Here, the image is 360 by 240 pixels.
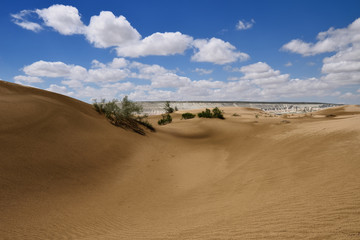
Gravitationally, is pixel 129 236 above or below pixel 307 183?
below

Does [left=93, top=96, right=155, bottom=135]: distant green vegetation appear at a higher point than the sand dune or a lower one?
higher

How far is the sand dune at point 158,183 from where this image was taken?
376 centimetres

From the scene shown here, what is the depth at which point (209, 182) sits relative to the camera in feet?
23.8

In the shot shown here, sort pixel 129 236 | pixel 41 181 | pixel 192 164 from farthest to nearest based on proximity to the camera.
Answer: pixel 192 164, pixel 41 181, pixel 129 236

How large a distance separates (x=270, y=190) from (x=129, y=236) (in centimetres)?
346

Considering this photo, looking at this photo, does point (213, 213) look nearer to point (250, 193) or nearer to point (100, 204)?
point (250, 193)

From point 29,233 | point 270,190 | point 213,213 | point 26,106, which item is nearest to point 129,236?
point 213,213

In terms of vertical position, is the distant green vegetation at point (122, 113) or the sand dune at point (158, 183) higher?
the distant green vegetation at point (122, 113)

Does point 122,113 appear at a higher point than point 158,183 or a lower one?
higher

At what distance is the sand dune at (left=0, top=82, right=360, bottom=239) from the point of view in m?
3.76

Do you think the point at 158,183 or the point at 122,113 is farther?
the point at 122,113

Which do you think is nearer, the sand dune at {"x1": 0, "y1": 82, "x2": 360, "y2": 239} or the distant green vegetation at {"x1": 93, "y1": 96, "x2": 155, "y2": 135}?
the sand dune at {"x1": 0, "y1": 82, "x2": 360, "y2": 239}

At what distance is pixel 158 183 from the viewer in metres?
7.50

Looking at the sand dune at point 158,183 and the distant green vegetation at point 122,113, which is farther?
the distant green vegetation at point 122,113
